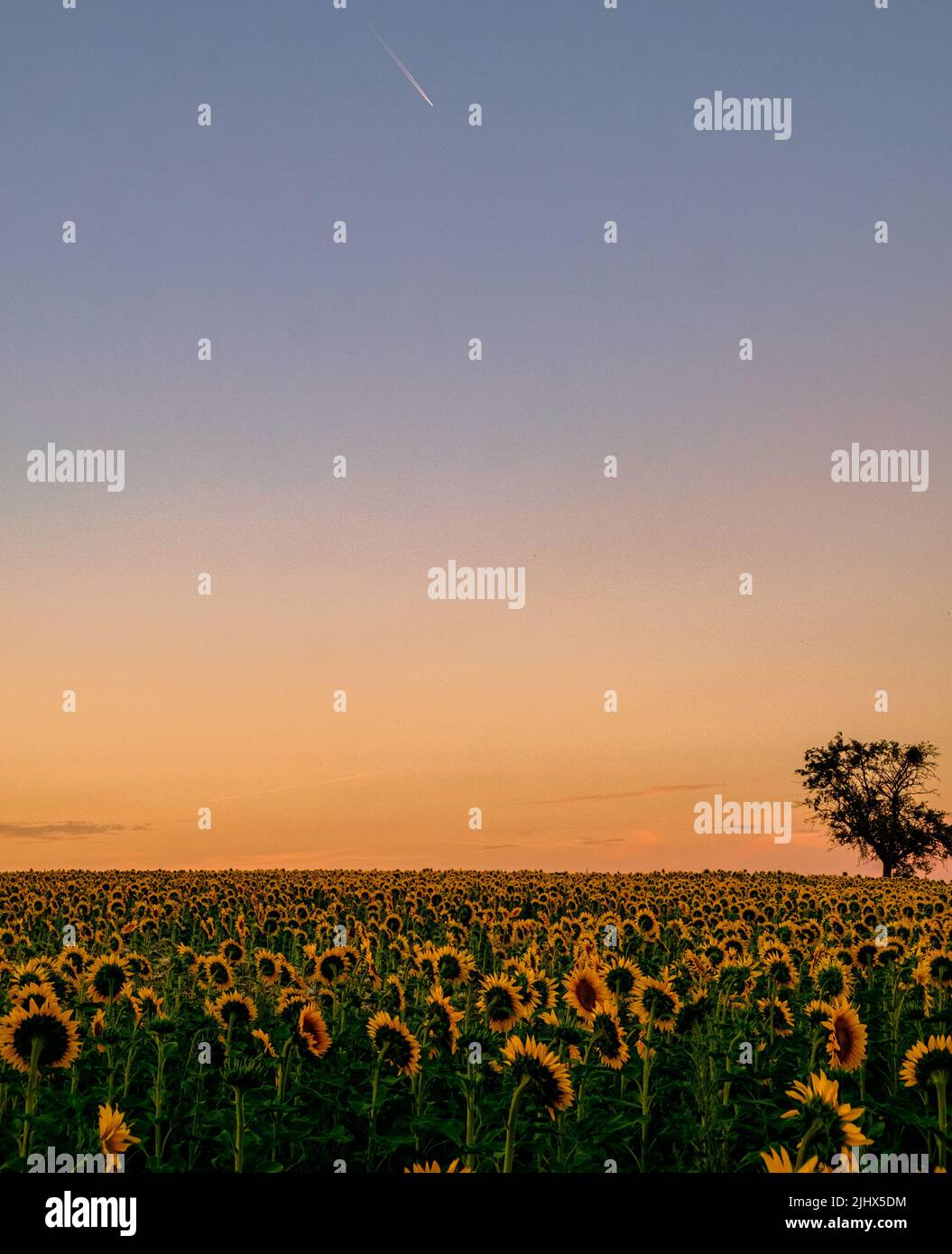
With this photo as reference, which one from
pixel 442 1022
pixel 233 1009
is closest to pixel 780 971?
pixel 442 1022

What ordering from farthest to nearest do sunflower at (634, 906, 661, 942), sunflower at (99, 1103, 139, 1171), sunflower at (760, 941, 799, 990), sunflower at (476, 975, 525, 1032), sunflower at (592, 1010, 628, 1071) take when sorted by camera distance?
sunflower at (634, 906, 661, 942), sunflower at (760, 941, 799, 990), sunflower at (476, 975, 525, 1032), sunflower at (592, 1010, 628, 1071), sunflower at (99, 1103, 139, 1171)

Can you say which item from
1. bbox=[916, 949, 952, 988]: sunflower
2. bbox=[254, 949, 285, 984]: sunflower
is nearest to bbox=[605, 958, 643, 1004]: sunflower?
bbox=[916, 949, 952, 988]: sunflower

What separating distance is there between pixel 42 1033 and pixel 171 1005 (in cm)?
747

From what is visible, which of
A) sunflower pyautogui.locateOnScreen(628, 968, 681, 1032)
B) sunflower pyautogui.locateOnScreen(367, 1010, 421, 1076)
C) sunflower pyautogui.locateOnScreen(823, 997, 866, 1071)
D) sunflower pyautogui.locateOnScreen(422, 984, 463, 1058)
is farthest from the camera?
sunflower pyautogui.locateOnScreen(628, 968, 681, 1032)

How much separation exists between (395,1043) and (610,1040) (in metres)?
2.21

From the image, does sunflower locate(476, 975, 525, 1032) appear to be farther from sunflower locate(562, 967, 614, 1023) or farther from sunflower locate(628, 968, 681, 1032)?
sunflower locate(628, 968, 681, 1032)

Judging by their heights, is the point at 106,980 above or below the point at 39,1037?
below

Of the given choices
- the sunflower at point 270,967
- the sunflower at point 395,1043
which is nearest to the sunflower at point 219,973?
the sunflower at point 270,967

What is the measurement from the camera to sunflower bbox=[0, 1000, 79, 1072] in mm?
8867

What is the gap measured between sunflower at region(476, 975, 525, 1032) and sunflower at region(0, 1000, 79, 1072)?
4.21 metres

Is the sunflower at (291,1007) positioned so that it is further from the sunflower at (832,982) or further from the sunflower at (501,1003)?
the sunflower at (832,982)

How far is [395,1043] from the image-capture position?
10445 millimetres

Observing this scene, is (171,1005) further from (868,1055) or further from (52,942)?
(52,942)

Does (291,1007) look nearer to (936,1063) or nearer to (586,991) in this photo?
(586,991)
